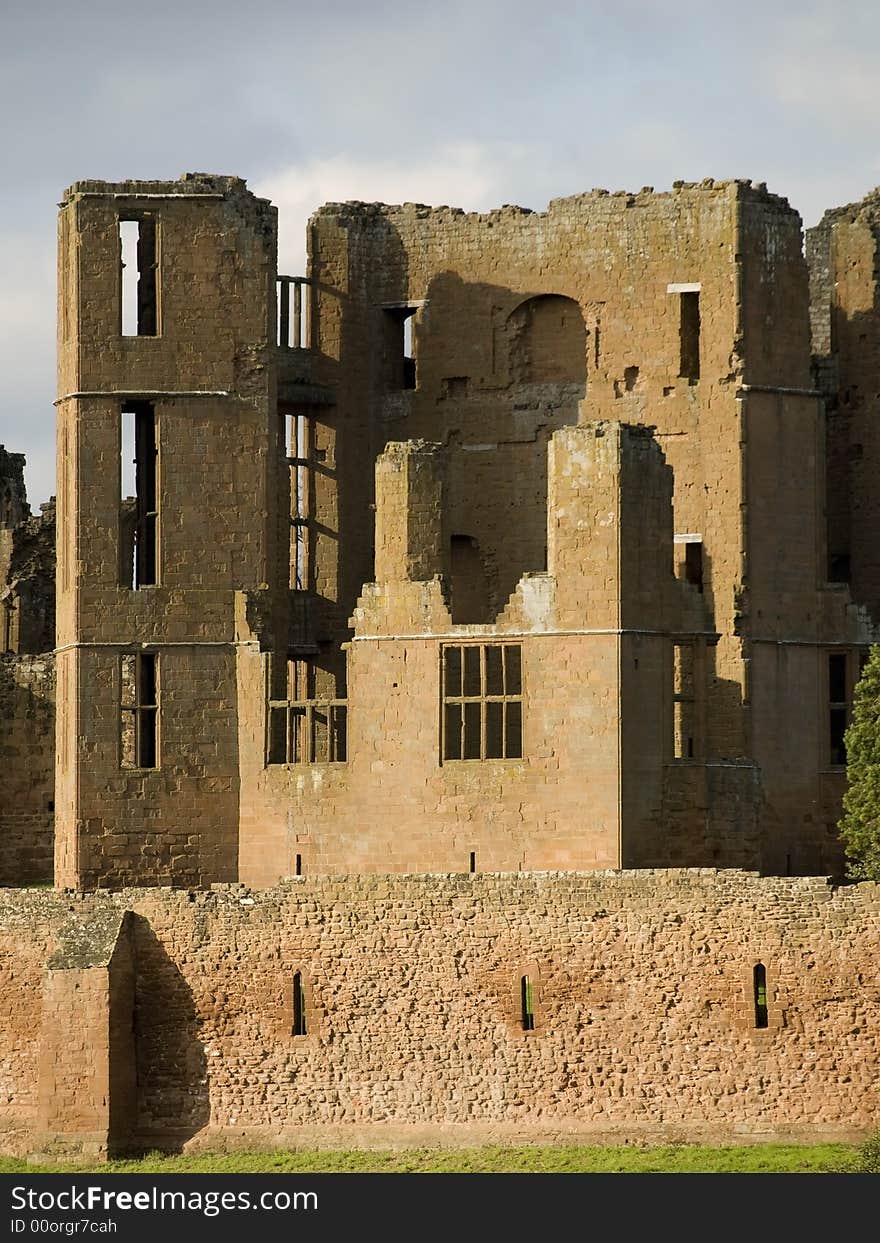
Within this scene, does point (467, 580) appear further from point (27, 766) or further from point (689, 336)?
point (27, 766)

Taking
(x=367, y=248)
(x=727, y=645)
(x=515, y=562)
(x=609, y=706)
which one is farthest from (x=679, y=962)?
(x=367, y=248)

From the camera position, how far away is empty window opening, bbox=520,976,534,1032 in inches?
1895

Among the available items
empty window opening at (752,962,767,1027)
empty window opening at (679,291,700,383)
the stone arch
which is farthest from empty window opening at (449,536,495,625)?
empty window opening at (752,962,767,1027)

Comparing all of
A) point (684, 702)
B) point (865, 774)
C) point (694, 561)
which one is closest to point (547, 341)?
point (694, 561)

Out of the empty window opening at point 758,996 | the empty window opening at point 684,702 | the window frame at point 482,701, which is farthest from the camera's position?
the empty window opening at point 684,702

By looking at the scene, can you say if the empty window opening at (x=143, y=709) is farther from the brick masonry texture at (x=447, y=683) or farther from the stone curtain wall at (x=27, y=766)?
the stone curtain wall at (x=27, y=766)

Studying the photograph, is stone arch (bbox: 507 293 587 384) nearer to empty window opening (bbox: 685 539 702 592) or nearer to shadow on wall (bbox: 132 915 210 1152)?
empty window opening (bbox: 685 539 702 592)

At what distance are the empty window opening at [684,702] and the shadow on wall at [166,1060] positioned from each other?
966 centimetres

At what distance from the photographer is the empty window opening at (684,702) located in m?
55.1

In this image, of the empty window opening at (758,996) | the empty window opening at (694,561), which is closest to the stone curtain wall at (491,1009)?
the empty window opening at (758,996)

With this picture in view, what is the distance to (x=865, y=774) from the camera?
53.6 metres

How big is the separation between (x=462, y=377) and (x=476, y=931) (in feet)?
50.4

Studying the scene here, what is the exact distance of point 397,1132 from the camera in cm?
4828

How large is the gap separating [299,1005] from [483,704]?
6.75 m
